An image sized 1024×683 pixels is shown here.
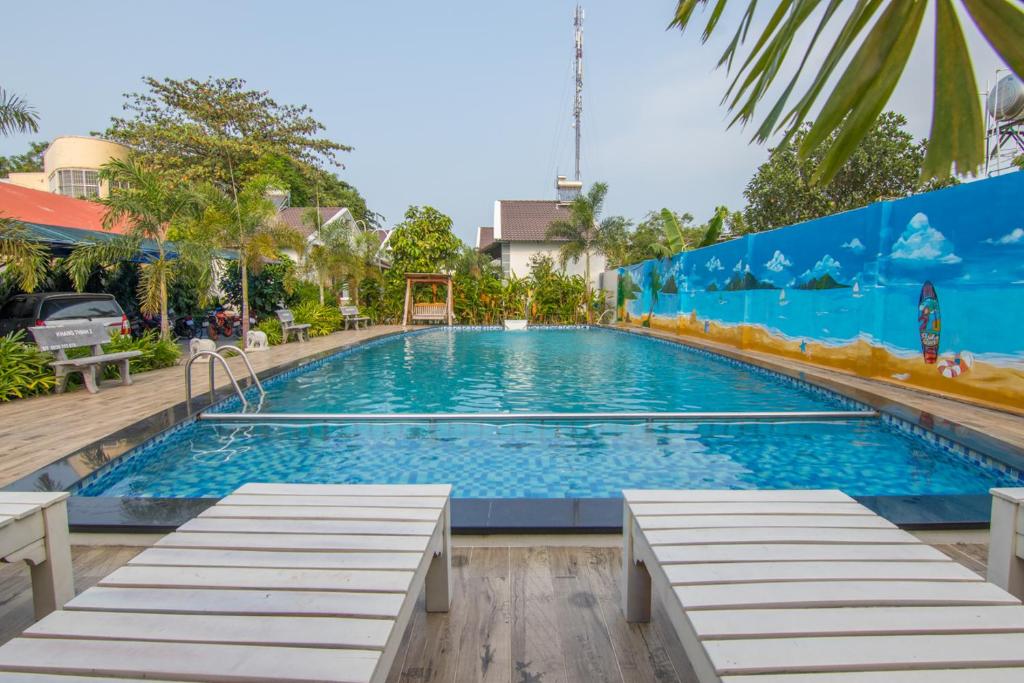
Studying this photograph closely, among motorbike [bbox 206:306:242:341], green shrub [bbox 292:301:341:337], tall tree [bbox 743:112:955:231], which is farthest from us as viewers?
tall tree [bbox 743:112:955:231]

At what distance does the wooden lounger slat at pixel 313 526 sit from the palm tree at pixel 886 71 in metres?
1.72

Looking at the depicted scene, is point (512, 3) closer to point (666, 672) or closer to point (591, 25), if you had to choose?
point (666, 672)

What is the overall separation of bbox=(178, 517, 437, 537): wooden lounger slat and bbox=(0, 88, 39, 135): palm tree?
8.01m

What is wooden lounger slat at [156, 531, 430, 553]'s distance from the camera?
6.19ft

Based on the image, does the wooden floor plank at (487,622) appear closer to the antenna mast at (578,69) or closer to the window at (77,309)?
the window at (77,309)

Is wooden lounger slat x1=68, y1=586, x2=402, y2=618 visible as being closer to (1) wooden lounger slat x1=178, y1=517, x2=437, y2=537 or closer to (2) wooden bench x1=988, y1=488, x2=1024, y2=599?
(1) wooden lounger slat x1=178, y1=517, x2=437, y2=537

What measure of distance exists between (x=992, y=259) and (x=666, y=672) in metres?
6.63

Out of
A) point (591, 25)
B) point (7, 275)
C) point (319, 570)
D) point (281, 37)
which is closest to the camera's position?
point (319, 570)

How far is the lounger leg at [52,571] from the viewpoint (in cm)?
214

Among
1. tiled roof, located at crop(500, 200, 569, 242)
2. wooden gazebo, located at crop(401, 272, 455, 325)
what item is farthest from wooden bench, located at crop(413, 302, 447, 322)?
tiled roof, located at crop(500, 200, 569, 242)

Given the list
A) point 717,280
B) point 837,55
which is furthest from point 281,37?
point 837,55

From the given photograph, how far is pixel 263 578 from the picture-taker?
168 centimetres

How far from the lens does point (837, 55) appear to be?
2.60 ft

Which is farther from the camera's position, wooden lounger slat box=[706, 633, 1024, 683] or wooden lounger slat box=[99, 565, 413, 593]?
wooden lounger slat box=[99, 565, 413, 593]
